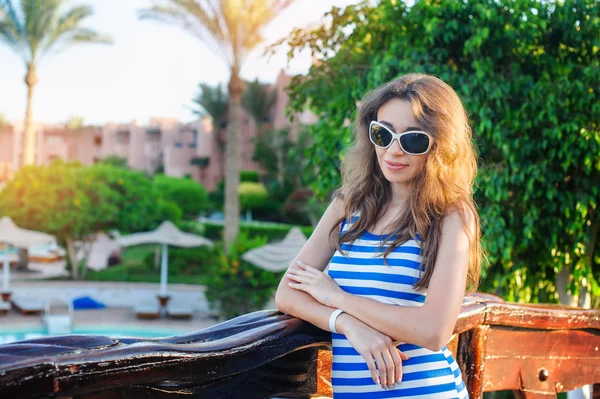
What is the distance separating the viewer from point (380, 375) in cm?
138

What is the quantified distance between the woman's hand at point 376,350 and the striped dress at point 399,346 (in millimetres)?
39

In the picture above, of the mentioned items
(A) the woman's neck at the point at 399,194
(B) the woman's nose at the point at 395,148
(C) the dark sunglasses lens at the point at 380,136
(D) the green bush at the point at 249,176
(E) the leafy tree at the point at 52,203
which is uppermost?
(D) the green bush at the point at 249,176

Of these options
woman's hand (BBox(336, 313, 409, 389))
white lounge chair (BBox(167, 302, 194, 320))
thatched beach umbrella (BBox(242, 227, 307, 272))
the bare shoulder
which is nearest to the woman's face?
the bare shoulder

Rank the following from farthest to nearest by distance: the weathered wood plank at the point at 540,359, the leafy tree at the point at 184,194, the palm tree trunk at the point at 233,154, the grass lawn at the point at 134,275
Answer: the leafy tree at the point at 184,194 → the grass lawn at the point at 134,275 → the palm tree trunk at the point at 233,154 → the weathered wood plank at the point at 540,359

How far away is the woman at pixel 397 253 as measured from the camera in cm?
140

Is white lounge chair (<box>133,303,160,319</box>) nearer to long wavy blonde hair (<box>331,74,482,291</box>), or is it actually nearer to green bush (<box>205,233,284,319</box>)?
green bush (<box>205,233,284,319</box>)

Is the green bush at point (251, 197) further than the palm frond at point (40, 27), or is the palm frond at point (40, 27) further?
the green bush at point (251, 197)

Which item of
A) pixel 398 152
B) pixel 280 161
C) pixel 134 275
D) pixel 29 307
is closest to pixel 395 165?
pixel 398 152

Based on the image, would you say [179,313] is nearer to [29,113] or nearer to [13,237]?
[13,237]

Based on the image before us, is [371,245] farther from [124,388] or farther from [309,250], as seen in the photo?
[124,388]

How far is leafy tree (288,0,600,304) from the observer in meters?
4.39

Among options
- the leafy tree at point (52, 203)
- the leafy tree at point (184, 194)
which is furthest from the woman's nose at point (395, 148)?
the leafy tree at point (184, 194)

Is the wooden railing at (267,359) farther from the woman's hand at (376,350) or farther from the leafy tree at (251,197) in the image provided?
the leafy tree at (251,197)

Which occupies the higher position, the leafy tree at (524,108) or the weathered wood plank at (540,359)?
the leafy tree at (524,108)
